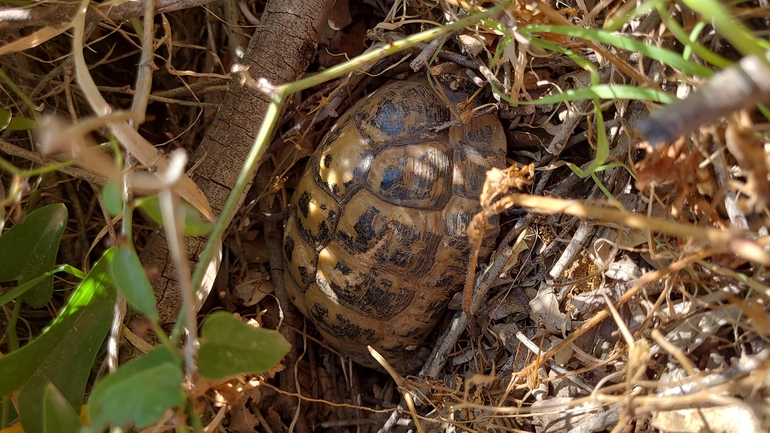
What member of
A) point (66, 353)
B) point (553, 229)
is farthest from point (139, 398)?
point (553, 229)

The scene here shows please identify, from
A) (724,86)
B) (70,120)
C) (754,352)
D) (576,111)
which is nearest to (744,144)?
(724,86)

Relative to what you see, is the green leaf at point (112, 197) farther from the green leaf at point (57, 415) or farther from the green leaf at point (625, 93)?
the green leaf at point (625, 93)

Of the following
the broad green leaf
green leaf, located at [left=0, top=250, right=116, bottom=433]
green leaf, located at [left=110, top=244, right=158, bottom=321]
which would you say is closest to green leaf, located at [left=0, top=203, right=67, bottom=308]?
green leaf, located at [left=0, top=250, right=116, bottom=433]

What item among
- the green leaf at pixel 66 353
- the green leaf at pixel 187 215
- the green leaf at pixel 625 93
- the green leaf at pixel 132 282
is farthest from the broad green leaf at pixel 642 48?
the green leaf at pixel 66 353

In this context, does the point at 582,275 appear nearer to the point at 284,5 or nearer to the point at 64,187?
the point at 284,5

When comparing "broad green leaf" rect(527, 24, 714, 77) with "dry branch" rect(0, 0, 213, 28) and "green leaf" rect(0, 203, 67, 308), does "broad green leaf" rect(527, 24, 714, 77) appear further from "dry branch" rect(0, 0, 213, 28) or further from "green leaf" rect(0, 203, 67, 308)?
"green leaf" rect(0, 203, 67, 308)

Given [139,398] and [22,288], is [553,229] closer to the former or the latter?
[139,398]
